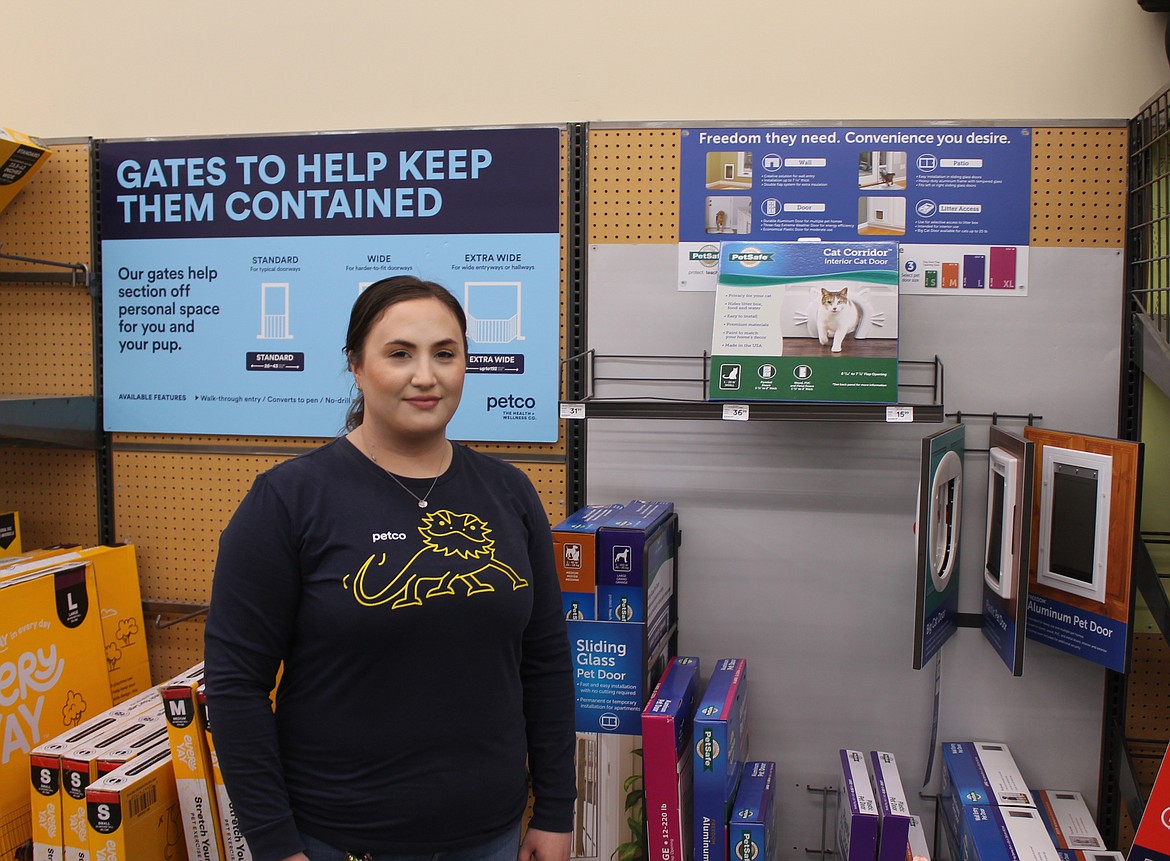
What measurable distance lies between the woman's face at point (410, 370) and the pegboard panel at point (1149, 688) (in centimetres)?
197

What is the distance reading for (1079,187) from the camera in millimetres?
2311

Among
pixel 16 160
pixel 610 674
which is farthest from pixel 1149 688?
pixel 16 160

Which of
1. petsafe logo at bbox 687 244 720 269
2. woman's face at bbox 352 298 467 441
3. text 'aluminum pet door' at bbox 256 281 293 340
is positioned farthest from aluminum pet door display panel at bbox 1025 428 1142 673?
text 'aluminum pet door' at bbox 256 281 293 340

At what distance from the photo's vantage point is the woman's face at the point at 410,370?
1443 mm

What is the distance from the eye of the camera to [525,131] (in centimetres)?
248

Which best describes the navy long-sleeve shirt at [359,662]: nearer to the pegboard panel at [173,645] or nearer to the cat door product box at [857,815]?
the cat door product box at [857,815]

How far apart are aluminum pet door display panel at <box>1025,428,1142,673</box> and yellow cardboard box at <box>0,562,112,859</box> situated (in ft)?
8.41

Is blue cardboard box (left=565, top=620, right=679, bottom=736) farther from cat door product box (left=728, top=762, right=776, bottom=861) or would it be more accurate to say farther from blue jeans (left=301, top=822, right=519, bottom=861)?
blue jeans (left=301, top=822, right=519, bottom=861)

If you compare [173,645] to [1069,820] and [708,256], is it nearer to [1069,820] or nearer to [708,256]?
[708,256]

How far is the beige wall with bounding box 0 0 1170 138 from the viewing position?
7.87ft

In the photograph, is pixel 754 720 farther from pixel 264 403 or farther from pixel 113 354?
pixel 113 354

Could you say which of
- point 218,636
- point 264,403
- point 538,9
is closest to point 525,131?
point 538,9

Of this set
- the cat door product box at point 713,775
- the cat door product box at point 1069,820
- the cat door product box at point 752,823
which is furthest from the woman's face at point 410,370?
the cat door product box at point 1069,820

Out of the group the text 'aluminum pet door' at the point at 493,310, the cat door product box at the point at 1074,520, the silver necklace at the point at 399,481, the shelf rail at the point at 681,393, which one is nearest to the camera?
the silver necklace at the point at 399,481
